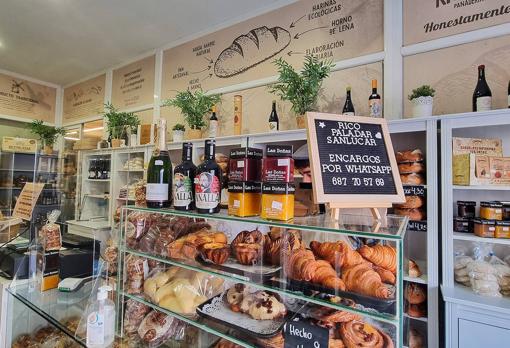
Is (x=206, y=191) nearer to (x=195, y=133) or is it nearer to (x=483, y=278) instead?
(x=483, y=278)

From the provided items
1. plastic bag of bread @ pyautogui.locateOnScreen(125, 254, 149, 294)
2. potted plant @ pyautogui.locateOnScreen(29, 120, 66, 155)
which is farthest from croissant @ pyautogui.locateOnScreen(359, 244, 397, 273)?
potted plant @ pyautogui.locateOnScreen(29, 120, 66, 155)

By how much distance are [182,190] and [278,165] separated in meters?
0.43

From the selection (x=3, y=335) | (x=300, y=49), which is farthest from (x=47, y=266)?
(x=300, y=49)

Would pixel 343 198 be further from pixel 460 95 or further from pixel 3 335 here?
pixel 3 335

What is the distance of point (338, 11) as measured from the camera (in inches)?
103

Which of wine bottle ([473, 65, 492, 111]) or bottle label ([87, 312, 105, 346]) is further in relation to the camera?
wine bottle ([473, 65, 492, 111])

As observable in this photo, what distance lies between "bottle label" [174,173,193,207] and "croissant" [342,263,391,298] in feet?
2.07

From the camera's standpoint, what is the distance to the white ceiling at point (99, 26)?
303 centimetres

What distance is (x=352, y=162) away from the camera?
3.39 ft

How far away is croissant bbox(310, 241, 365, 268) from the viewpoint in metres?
0.86

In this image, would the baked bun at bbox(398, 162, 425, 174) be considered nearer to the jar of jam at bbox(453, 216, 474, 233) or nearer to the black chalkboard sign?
the jar of jam at bbox(453, 216, 474, 233)

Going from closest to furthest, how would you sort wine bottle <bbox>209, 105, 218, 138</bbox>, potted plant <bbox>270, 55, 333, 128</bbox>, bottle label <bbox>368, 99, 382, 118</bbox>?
bottle label <bbox>368, 99, 382, 118</bbox>
potted plant <bbox>270, 55, 333, 128</bbox>
wine bottle <bbox>209, 105, 218, 138</bbox>

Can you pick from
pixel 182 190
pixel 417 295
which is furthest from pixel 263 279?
pixel 417 295

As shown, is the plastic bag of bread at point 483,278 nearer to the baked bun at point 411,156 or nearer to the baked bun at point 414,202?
the baked bun at point 414,202
